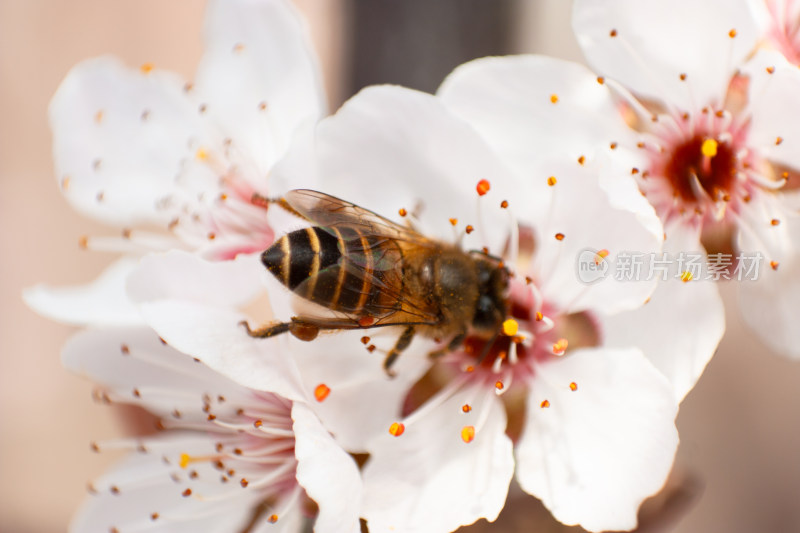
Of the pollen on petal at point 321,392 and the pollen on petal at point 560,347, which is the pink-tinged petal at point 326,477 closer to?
the pollen on petal at point 321,392

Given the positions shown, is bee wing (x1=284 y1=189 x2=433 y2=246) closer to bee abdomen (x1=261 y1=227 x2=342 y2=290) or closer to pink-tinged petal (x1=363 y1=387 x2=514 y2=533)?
bee abdomen (x1=261 y1=227 x2=342 y2=290)

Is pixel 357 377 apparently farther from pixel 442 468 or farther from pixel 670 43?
pixel 670 43

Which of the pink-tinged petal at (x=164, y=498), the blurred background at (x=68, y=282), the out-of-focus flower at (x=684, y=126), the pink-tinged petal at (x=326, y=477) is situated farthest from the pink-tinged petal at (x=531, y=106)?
the blurred background at (x=68, y=282)

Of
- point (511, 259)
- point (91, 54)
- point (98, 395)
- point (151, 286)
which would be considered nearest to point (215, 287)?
point (151, 286)

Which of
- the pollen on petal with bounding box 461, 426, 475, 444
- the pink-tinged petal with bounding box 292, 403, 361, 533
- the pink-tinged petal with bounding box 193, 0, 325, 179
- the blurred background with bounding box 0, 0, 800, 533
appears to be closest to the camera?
the pink-tinged petal with bounding box 292, 403, 361, 533

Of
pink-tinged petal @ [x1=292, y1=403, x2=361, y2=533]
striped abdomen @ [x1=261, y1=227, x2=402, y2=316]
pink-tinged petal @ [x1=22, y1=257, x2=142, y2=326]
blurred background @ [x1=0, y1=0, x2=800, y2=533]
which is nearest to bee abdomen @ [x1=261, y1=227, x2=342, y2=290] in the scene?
striped abdomen @ [x1=261, y1=227, x2=402, y2=316]

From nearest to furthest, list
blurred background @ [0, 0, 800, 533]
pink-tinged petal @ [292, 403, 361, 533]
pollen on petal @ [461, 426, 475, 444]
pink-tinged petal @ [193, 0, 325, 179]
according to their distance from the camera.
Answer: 1. pink-tinged petal @ [292, 403, 361, 533]
2. pollen on petal @ [461, 426, 475, 444]
3. pink-tinged petal @ [193, 0, 325, 179]
4. blurred background @ [0, 0, 800, 533]

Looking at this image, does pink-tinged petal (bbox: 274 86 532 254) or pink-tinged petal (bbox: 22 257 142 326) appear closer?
pink-tinged petal (bbox: 274 86 532 254)
